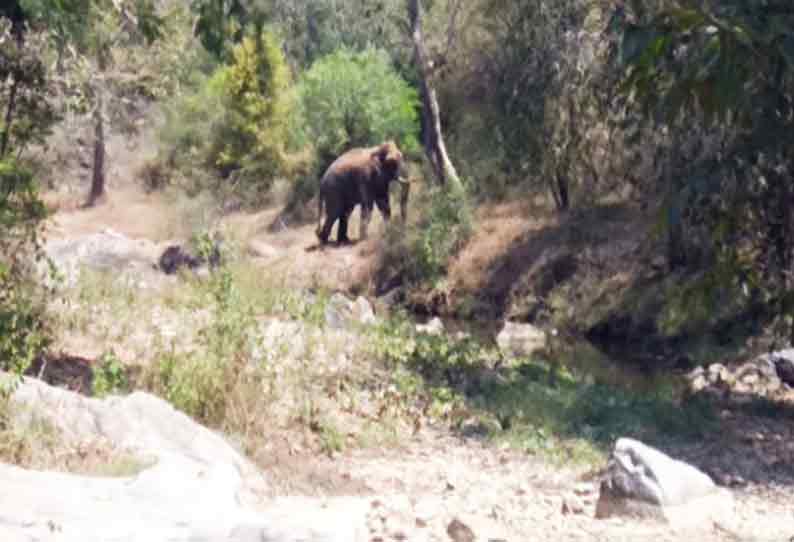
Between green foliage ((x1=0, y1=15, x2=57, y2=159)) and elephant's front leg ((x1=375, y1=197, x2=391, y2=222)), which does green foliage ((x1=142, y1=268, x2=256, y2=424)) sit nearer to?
green foliage ((x1=0, y1=15, x2=57, y2=159))

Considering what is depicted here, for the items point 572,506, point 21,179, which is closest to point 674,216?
point 572,506

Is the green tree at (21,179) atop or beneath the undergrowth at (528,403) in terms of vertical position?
atop

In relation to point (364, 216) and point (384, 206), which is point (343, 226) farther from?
point (384, 206)

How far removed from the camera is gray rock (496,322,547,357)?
63.9ft

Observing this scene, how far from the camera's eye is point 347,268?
29125 mm

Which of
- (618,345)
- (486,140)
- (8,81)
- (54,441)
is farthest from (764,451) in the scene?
(486,140)

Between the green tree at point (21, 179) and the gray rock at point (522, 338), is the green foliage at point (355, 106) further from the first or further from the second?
the green tree at point (21, 179)

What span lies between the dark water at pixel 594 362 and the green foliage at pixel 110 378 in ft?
19.8

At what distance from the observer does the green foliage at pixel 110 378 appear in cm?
977

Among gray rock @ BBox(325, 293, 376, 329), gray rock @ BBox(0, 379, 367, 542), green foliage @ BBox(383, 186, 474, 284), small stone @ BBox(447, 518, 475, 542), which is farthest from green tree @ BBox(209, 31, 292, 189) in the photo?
small stone @ BBox(447, 518, 475, 542)

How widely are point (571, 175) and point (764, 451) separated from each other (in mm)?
15983

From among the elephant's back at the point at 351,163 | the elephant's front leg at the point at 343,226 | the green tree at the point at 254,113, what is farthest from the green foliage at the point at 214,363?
the green tree at the point at 254,113

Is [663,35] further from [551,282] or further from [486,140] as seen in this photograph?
[486,140]

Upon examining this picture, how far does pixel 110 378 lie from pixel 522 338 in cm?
1210
